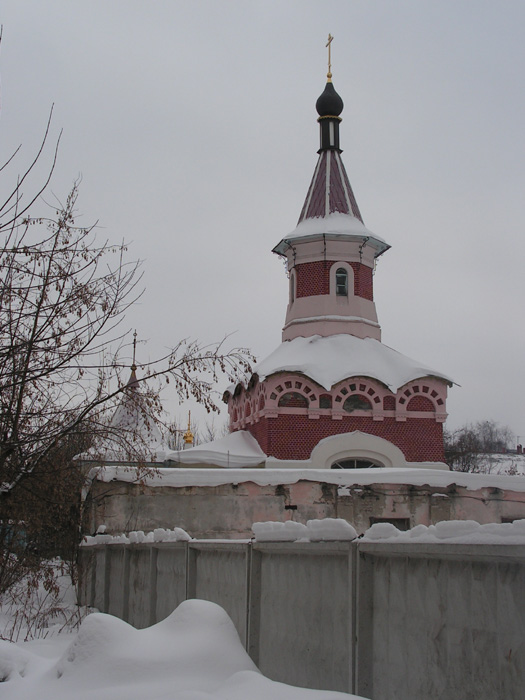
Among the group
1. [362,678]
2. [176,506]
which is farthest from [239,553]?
[176,506]

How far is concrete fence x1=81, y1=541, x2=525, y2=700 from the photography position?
151 inches

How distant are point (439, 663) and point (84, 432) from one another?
531 cm

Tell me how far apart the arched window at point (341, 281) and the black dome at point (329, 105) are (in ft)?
18.5

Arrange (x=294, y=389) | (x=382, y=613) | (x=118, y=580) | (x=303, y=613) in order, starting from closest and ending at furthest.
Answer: (x=382, y=613)
(x=303, y=613)
(x=118, y=580)
(x=294, y=389)

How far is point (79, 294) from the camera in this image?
307 inches

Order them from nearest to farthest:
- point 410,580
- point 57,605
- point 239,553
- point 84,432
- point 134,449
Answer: point 410,580, point 239,553, point 84,432, point 134,449, point 57,605

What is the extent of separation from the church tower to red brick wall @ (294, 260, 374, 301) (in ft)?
0.10

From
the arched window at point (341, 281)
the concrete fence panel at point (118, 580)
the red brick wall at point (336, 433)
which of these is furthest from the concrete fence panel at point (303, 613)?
the arched window at point (341, 281)

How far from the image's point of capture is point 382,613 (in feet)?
15.9

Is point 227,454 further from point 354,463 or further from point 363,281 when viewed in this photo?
point 363,281

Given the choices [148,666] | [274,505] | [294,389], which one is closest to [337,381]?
[294,389]

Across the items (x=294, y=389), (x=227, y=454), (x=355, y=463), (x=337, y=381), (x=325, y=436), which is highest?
(x=337, y=381)

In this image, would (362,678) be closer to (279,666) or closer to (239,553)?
(279,666)

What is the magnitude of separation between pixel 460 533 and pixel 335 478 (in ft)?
35.9
